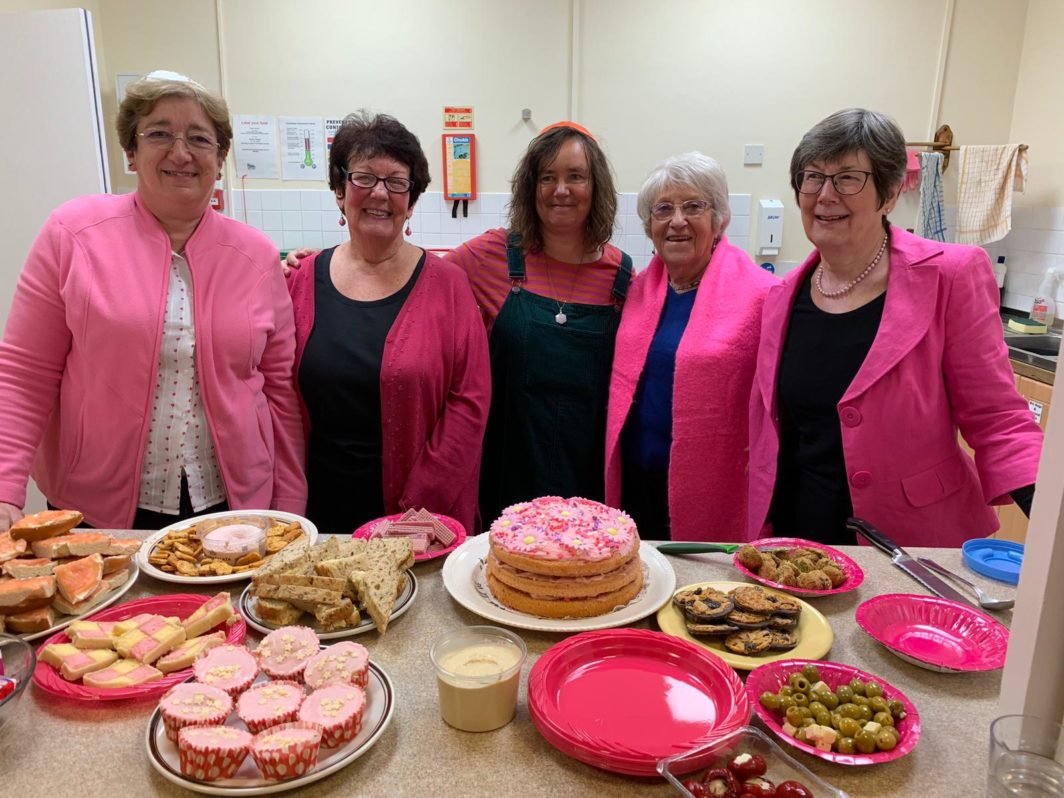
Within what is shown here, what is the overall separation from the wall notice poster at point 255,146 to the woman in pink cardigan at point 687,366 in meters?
3.00

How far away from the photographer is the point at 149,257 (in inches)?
73.0

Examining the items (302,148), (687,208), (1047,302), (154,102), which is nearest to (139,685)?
(154,102)

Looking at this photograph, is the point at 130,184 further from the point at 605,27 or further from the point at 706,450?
the point at 706,450

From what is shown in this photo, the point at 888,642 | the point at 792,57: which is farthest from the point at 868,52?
the point at 888,642

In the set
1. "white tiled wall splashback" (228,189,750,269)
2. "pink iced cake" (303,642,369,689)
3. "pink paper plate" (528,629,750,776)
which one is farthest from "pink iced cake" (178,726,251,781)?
"white tiled wall splashback" (228,189,750,269)

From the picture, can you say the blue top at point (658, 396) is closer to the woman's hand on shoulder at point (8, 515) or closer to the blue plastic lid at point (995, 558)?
the blue plastic lid at point (995, 558)

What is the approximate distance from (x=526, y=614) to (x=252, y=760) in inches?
21.4

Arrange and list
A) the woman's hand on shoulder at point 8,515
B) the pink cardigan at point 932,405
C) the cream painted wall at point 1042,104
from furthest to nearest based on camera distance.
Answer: the cream painted wall at point 1042,104
the pink cardigan at point 932,405
the woman's hand on shoulder at point 8,515

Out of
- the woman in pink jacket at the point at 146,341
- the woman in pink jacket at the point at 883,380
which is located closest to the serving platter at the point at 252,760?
the woman in pink jacket at the point at 146,341

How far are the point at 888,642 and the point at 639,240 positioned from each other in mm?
3639

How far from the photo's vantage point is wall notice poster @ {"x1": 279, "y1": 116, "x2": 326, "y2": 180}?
4.45 metres

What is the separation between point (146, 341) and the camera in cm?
180

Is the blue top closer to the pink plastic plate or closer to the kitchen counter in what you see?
Result: the pink plastic plate

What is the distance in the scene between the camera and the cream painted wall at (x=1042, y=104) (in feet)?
13.4
